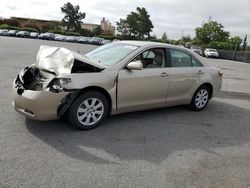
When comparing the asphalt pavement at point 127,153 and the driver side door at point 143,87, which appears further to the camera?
the driver side door at point 143,87

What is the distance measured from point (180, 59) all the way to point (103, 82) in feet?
6.81

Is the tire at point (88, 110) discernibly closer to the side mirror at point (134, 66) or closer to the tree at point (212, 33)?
the side mirror at point (134, 66)

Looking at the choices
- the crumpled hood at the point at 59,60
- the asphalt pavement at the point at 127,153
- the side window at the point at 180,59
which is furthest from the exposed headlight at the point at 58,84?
the side window at the point at 180,59

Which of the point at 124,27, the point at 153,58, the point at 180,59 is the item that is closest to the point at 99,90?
the point at 153,58

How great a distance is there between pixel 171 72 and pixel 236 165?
2231 millimetres

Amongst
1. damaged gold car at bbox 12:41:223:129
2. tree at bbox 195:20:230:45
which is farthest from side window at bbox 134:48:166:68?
tree at bbox 195:20:230:45

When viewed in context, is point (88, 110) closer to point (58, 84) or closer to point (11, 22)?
point (58, 84)

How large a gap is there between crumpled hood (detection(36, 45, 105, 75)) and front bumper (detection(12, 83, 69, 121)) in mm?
411

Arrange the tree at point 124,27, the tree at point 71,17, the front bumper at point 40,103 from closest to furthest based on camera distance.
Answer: the front bumper at point 40,103
the tree at point 124,27
the tree at point 71,17

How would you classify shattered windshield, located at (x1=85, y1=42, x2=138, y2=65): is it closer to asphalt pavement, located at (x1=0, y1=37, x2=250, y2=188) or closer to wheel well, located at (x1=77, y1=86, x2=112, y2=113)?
wheel well, located at (x1=77, y1=86, x2=112, y2=113)

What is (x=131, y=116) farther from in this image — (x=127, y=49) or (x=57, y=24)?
(x=57, y=24)

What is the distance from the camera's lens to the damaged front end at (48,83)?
4.08 metres

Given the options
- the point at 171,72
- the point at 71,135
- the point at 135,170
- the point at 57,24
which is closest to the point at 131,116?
the point at 171,72

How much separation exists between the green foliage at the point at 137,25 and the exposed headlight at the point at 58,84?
2816 inches
